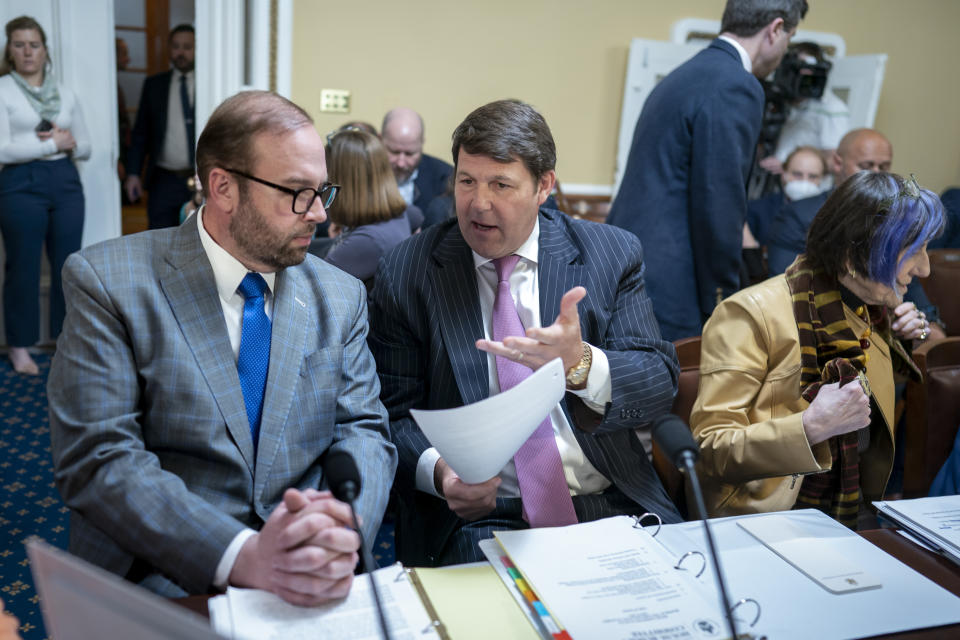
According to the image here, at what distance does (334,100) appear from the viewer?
466 cm

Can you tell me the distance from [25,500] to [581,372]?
7.46 ft

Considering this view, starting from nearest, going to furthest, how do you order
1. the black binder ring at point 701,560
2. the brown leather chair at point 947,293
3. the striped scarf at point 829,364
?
the black binder ring at point 701,560 < the striped scarf at point 829,364 < the brown leather chair at point 947,293

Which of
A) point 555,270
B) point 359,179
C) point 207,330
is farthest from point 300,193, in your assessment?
point 359,179

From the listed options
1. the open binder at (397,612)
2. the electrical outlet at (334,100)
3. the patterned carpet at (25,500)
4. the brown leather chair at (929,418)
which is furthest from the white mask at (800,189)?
the open binder at (397,612)

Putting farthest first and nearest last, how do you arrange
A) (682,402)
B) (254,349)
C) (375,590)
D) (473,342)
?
(682,402)
(473,342)
(254,349)
(375,590)

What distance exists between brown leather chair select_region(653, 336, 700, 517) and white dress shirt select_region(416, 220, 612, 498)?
0.54ft

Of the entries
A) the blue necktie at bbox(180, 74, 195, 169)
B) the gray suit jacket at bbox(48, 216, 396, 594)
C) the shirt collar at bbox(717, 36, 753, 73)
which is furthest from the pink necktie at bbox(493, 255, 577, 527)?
the blue necktie at bbox(180, 74, 195, 169)

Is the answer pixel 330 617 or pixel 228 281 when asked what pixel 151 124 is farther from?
pixel 330 617

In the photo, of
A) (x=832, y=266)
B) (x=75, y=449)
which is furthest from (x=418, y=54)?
(x=75, y=449)

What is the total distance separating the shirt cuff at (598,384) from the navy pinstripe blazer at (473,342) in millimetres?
14

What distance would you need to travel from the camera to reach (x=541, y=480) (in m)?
1.57

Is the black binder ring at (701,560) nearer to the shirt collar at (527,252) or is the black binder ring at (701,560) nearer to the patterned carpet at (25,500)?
the shirt collar at (527,252)

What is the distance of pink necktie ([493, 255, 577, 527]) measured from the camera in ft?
5.10

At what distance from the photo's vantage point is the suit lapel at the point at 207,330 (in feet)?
4.36
